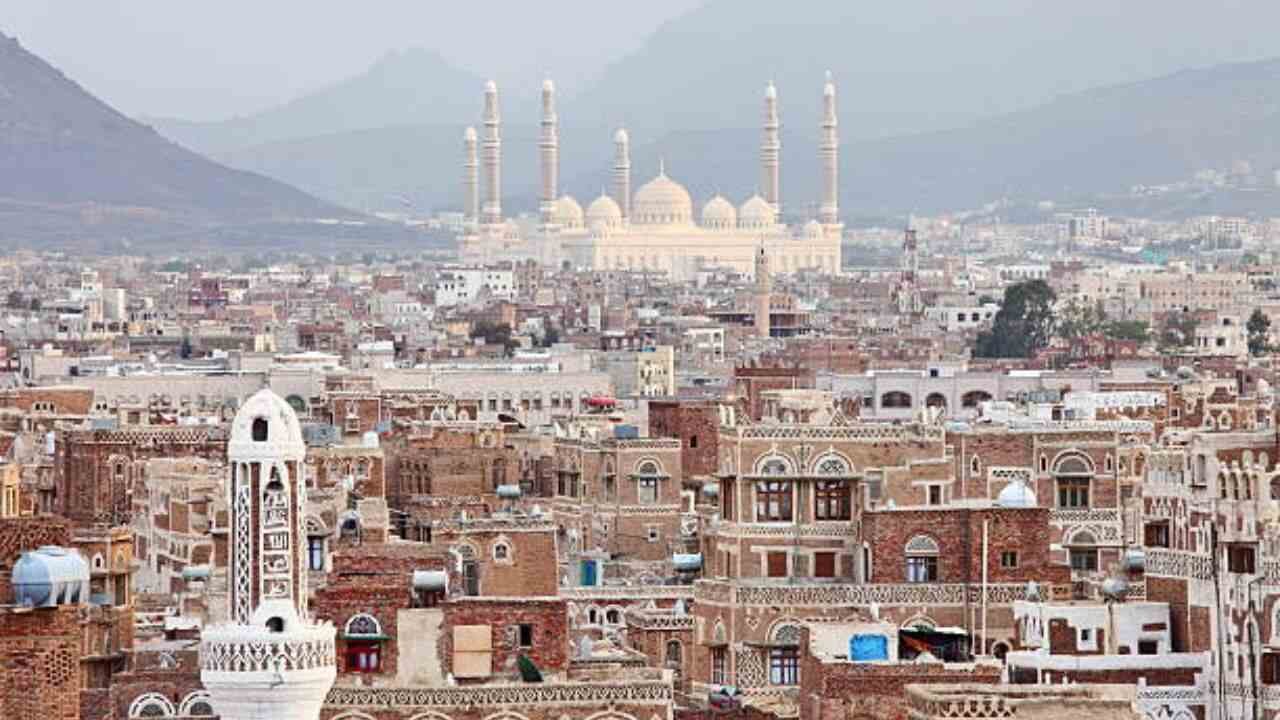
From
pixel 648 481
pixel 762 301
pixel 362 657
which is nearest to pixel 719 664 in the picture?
pixel 362 657

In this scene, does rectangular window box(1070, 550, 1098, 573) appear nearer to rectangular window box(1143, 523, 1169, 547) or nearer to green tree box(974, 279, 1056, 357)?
rectangular window box(1143, 523, 1169, 547)

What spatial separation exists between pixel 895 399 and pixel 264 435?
61.0 metres

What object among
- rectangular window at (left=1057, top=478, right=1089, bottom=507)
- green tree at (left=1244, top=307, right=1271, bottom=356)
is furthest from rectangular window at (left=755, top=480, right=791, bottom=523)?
green tree at (left=1244, top=307, right=1271, bottom=356)

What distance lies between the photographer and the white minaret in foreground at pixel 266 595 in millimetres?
25219

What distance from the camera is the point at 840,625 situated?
124 feet

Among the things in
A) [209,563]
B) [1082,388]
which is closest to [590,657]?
[209,563]

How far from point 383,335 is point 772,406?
8569 cm

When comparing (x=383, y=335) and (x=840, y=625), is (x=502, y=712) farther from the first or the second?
(x=383, y=335)

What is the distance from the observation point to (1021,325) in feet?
478

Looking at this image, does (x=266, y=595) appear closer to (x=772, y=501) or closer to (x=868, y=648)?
(x=868, y=648)

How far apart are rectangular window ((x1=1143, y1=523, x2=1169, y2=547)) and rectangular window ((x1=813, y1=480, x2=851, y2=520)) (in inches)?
198

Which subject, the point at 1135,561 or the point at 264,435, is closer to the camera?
the point at 264,435

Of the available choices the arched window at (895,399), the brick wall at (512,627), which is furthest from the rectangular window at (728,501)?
the arched window at (895,399)

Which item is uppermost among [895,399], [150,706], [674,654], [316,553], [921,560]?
[895,399]
